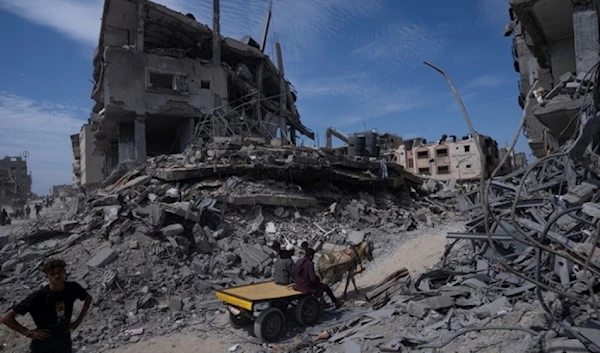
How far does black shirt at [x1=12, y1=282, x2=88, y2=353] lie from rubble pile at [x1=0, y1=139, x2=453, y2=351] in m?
3.67

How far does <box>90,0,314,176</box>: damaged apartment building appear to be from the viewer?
20.3 meters

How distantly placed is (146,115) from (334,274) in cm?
1643

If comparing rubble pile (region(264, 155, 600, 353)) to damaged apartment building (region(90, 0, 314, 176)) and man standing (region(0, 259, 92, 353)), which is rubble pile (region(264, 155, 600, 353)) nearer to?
man standing (region(0, 259, 92, 353))

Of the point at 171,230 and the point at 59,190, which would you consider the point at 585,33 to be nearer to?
the point at 171,230

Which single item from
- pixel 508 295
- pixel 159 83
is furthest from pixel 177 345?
pixel 159 83

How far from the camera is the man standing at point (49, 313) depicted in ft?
12.0

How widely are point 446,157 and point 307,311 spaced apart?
2945cm

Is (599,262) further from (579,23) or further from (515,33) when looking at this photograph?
(515,33)

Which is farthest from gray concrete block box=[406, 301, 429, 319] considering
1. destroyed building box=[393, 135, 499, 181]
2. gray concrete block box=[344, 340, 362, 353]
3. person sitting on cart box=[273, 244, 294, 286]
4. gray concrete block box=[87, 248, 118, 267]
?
destroyed building box=[393, 135, 499, 181]

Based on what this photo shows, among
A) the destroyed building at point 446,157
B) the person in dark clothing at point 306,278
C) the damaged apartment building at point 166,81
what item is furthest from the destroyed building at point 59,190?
the person in dark clothing at point 306,278

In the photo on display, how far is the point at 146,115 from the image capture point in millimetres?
21031

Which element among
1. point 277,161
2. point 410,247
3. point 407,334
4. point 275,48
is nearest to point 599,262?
point 407,334

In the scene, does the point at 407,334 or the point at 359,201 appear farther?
the point at 359,201

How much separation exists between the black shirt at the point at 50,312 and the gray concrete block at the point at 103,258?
5.91 metres
